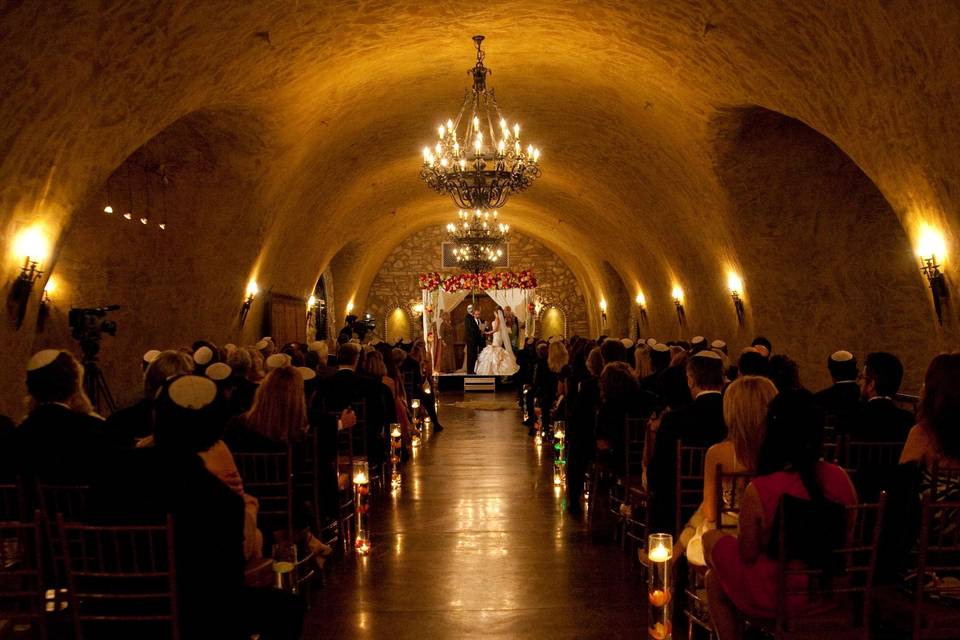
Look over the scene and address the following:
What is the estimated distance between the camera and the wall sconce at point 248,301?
12.1m

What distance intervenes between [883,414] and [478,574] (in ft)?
8.82

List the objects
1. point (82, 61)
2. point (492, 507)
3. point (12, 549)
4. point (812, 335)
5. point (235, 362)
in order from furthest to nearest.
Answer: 1. point (812, 335)
2. point (492, 507)
3. point (235, 362)
4. point (82, 61)
5. point (12, 549)

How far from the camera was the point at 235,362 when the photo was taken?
22.0ft

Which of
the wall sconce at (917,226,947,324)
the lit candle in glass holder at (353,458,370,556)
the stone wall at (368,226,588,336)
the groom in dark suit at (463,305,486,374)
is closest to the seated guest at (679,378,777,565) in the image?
the lit candle in glass holder at (353,458,370,556)

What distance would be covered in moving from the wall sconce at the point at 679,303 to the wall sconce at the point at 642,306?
297 cm

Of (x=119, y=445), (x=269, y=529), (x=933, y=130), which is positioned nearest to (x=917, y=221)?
(x=933, y=130)

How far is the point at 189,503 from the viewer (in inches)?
107

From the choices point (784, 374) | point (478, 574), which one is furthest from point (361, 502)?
point (784, 374)

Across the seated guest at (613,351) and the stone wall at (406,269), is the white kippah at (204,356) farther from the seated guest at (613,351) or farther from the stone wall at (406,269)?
the stone wall at (406,269)

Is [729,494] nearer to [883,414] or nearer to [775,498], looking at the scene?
[775,498]

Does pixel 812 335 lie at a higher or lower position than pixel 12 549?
higher

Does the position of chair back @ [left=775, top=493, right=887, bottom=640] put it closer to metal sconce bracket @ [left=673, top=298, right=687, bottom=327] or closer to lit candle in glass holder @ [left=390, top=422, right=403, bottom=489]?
lit candle in glass holder @ [left=390, top=422, right=403, bottom=489]

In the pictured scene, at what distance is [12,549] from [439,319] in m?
19.4

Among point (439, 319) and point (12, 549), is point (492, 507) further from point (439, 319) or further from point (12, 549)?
point (439, 319)
